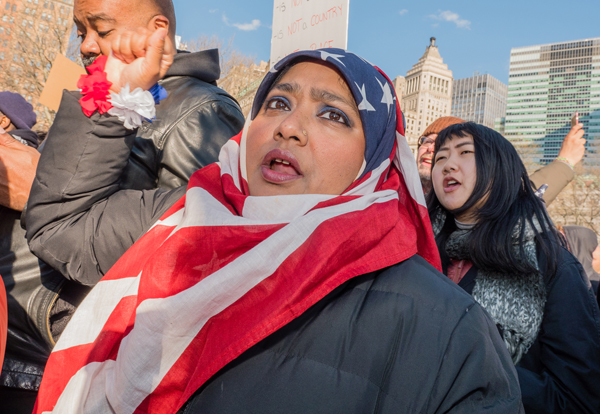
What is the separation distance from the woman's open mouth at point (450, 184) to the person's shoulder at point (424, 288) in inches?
53.0

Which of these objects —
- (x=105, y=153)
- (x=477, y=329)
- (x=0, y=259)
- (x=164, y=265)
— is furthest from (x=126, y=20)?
(x=477, y=329)

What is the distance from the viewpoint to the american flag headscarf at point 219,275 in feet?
4.17

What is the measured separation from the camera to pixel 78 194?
165 cm

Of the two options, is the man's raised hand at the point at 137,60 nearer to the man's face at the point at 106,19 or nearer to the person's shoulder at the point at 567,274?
the man's face at the point at 106,19

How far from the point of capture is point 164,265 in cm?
139

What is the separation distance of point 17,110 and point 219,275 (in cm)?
317

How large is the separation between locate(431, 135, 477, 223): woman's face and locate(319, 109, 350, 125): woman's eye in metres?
1.23

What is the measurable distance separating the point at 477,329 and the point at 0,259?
186cm

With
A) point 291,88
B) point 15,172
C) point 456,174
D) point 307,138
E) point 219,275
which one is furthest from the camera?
point 456,174

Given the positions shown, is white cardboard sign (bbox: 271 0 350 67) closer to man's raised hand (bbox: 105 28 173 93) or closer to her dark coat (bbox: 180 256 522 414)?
man's raised hand (bbox: 105 28 173 93)

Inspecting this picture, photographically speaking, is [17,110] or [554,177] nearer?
[17,110]

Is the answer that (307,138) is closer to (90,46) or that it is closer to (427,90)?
(90,46)

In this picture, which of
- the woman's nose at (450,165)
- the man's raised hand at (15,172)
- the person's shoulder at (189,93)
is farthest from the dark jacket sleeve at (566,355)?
the man's raised hand at (15,172)

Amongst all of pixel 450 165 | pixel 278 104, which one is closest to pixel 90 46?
pixel 278 104
